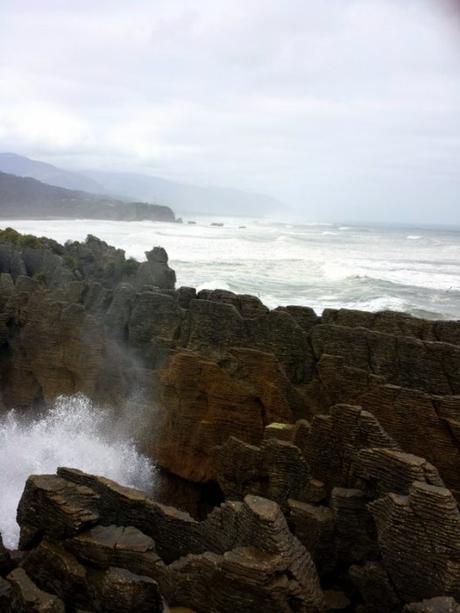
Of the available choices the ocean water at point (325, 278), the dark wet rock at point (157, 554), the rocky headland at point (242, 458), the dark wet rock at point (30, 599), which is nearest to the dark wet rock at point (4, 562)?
the rocky headland at point (242, 458)

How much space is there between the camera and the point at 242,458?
299 inches

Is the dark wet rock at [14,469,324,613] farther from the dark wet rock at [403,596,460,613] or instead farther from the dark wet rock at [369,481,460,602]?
the dark wet rock at [403,596,460,613]

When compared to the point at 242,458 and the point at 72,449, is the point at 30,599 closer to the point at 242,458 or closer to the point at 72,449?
the point at 242,458

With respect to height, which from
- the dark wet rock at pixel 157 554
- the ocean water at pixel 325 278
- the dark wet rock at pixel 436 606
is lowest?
the dark wet rock at pixel 157 554

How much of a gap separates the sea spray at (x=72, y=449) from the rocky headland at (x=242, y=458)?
11.2 inches

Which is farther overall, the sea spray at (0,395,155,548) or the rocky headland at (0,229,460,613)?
the sea spray at (0,395,155,548)

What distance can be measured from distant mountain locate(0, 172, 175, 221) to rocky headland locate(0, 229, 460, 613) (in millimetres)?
99171

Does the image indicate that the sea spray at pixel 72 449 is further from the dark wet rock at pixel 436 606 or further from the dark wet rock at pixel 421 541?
the dark wet rock at pixel 436 606

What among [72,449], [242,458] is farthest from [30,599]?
[72,449]

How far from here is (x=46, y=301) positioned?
11.1m

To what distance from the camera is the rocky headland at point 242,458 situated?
5.54 meters

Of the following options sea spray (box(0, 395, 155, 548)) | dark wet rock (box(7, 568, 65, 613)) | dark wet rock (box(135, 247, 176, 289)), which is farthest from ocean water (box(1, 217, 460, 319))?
dark wet rock (box(7, 568, 65, 613))

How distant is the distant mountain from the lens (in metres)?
112

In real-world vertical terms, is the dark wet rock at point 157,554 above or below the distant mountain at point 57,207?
below
